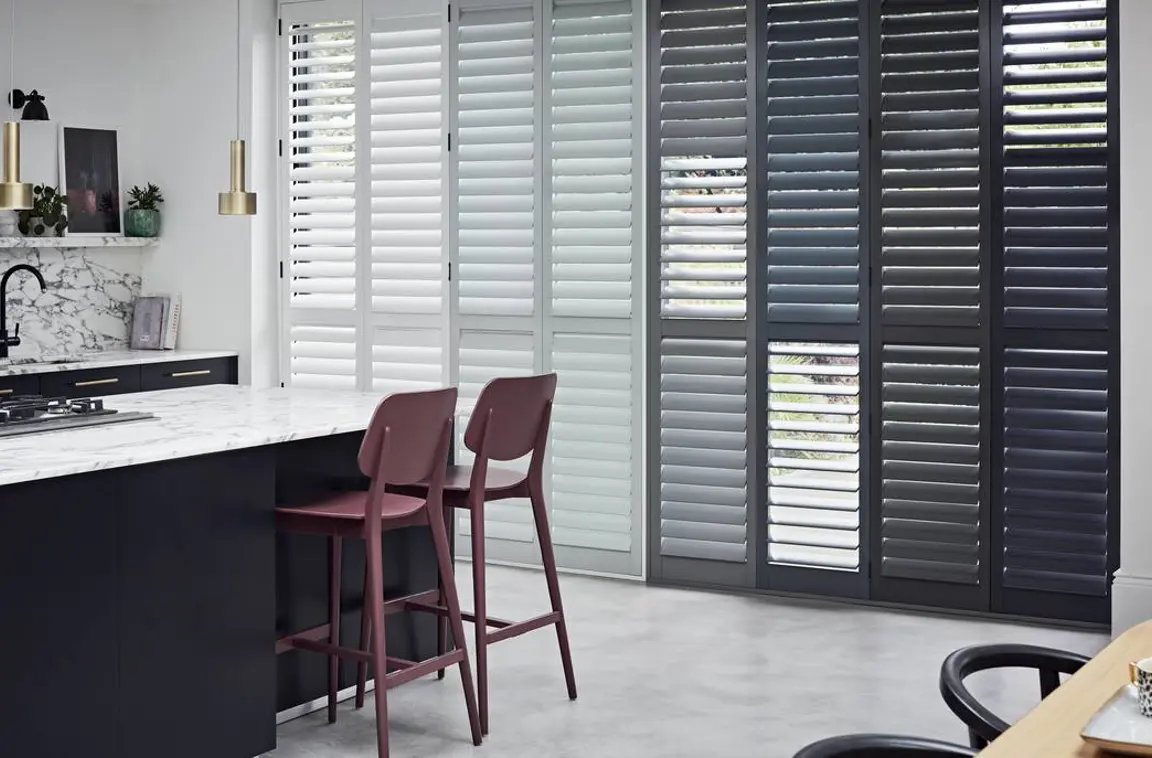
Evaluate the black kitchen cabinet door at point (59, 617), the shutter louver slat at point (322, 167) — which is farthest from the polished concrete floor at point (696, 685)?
the shutter louver slat at point (322, 167)

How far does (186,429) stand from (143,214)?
3318mm

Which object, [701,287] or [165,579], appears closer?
[165,579]

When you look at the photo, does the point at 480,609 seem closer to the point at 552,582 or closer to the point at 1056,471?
the point at 552,582

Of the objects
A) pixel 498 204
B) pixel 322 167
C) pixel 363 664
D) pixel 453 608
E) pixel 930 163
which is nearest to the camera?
pixel 453 608

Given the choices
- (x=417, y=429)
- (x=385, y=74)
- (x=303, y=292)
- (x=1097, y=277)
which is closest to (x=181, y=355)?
(x=303, y=292)

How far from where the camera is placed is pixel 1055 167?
4.83 m

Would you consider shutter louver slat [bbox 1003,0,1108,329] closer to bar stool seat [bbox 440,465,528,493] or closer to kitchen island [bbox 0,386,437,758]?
bar stool seat [bbox 440,465,528,493]

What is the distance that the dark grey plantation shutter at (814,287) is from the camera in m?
5.17

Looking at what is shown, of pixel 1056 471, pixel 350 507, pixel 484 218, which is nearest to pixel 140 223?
pixel 484 218

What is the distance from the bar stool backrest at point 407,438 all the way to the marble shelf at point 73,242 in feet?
10.2

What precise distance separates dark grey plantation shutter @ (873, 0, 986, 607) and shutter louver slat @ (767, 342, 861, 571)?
0.13 metres

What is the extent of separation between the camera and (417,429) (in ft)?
11.5

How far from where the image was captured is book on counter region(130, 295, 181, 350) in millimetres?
6516

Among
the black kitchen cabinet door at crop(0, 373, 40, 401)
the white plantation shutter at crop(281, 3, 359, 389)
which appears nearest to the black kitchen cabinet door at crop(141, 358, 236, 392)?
the white plantation shutter at crop(281, 3, 359, 389)
